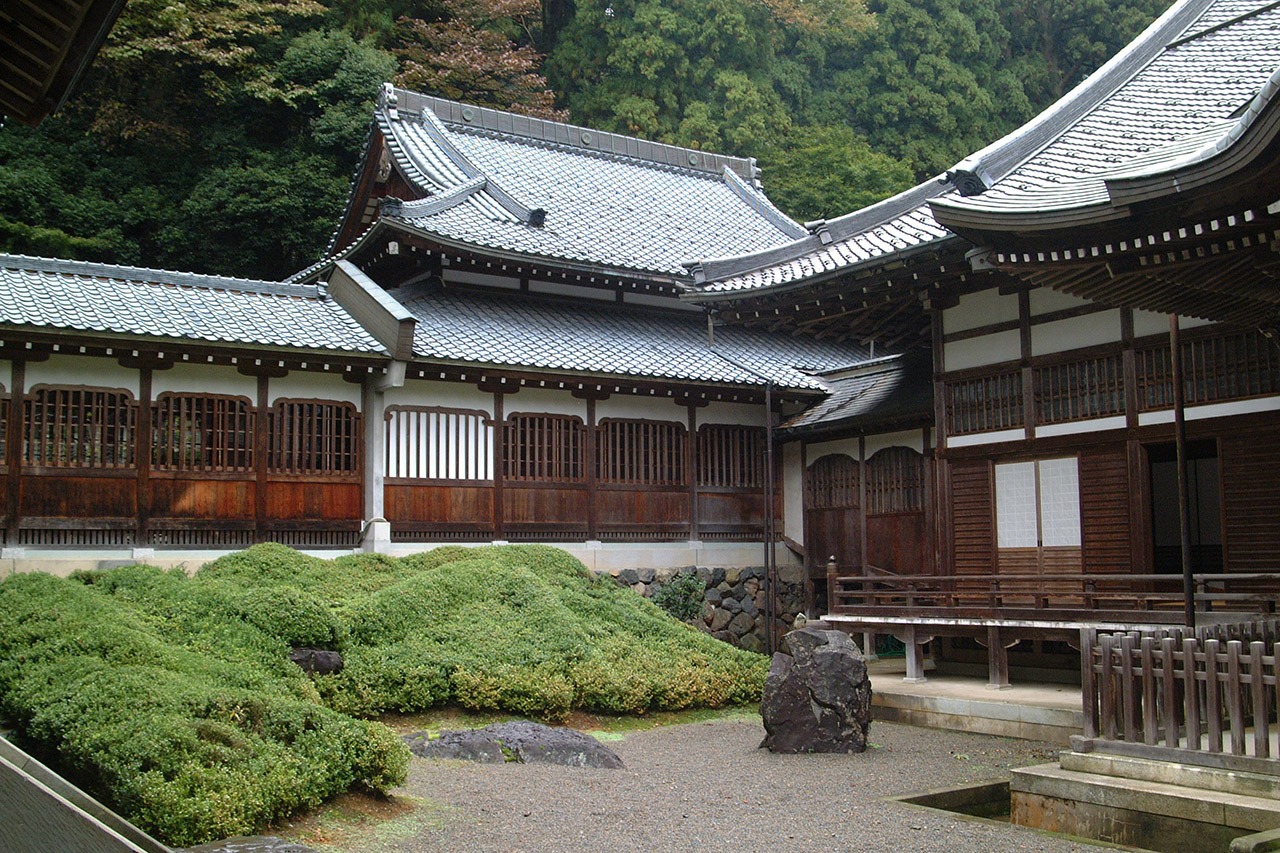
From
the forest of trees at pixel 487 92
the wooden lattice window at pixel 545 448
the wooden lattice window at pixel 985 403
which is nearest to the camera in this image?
the wooden lattice window at pixel 985 403

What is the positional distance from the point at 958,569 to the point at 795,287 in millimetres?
4751

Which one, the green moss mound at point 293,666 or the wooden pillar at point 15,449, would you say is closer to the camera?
the green moss mound at point 293,666

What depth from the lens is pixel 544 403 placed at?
64.6 feet

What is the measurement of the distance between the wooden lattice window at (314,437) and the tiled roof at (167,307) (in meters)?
1.20

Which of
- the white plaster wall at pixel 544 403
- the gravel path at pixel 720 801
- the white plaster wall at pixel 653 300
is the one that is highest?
the white plaster wall at pixel 653 300

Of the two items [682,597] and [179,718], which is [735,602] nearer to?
[682,597]

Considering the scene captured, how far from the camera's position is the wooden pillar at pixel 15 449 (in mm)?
15031

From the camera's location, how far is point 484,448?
62.2 ft

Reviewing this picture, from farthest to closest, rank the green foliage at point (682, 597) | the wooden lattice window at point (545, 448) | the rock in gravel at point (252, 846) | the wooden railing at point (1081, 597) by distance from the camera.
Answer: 1. the green foliage at point (682, 597)
2. the wooden lattice window at point (545, 448)
3. the wooden railing at point (1081, 597)
4. the rock in gravel at point (252, 846)

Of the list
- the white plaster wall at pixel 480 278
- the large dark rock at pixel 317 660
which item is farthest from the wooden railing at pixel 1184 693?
the white plaster wall at pixel 480 278

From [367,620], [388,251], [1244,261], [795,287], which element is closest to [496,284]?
[388,251]

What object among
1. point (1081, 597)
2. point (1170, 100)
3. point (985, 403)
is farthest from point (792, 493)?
point (1170, 100)

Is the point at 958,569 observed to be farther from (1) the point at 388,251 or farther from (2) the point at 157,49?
(2) the point at 157,49

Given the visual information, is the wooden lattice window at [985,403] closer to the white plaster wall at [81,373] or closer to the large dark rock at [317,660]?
the large dark rock at [317,660]
